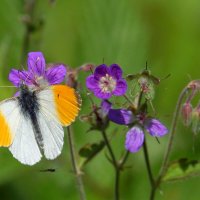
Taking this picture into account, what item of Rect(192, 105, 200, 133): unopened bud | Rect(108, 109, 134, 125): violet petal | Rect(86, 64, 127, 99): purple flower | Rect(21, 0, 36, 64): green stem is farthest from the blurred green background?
Rect(86, 64, 127, 99): purple flower

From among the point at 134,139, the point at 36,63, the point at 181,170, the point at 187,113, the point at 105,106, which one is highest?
the point at 36,63

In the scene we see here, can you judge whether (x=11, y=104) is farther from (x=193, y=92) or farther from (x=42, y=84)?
(x=193, y=92)

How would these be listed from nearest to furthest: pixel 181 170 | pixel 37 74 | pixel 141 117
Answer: pixel 141 117 → pixel 37 74 → pixel 181 170

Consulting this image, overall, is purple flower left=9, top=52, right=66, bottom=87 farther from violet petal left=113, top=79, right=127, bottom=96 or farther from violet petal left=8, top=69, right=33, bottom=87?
violet petal left=113, top=79, right=127, bottom=96

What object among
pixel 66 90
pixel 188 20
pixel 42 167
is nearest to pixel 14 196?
pixel 42 167

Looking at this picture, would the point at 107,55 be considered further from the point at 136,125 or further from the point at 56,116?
the point at 56,116

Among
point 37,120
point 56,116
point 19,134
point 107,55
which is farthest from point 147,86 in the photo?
point 107,55
